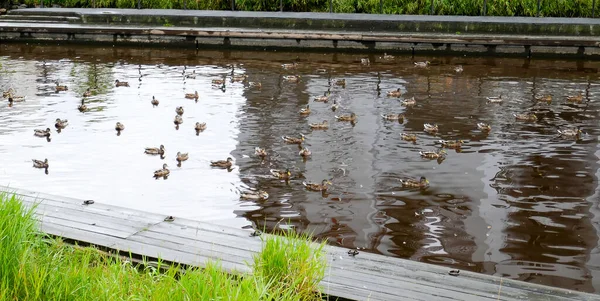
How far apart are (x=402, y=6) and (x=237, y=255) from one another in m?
24.0

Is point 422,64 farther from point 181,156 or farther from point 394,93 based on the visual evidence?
point 181,156

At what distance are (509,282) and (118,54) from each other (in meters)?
19.3

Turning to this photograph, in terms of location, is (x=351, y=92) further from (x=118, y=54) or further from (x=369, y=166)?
(x=118, y=54)

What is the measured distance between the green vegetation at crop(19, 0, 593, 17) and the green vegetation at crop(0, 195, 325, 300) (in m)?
23.6

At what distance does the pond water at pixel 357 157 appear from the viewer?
8.88 m

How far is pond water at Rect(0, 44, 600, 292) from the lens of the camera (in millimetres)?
8875

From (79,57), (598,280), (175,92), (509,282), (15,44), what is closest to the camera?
(509,282)

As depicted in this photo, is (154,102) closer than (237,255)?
No

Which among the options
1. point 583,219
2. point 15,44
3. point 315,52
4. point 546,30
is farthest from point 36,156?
point 546,30

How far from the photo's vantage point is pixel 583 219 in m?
9.43

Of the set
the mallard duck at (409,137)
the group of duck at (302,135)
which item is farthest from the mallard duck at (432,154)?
the mallard duck at (409,137)

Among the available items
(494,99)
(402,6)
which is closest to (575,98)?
(494,99)

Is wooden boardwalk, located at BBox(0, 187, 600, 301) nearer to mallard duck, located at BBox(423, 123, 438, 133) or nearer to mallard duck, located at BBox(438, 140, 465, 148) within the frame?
mallard duck, located at BBox(438, 140, 465, 148)

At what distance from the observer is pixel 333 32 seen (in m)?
25.1
